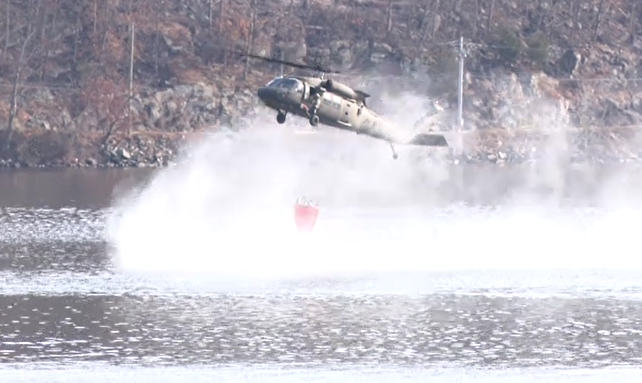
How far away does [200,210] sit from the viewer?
3295 inches

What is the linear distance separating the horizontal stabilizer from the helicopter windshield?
737 cm

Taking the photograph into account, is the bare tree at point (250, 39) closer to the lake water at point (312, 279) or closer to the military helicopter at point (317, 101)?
the lake water at point (312, 279)

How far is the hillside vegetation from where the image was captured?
118 meters

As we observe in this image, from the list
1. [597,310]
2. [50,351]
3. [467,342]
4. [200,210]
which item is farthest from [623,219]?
[50,351]

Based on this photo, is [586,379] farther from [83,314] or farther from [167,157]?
[167,157]

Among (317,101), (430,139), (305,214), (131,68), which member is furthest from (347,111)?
(131,68)

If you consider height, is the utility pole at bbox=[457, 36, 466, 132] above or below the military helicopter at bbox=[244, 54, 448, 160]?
above

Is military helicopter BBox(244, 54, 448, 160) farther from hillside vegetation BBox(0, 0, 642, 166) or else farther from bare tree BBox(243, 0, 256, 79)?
bare tree BBox(243, 0, 256, 79)

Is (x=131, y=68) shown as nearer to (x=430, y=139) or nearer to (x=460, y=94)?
(x=460, y=94)

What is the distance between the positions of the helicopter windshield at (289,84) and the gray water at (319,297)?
7.19m

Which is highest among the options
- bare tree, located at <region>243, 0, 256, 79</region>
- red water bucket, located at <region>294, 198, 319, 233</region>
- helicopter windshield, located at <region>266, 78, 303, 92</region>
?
bare tree, located at <region>243, 0, 256, 79</region>

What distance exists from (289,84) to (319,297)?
7.40 meters

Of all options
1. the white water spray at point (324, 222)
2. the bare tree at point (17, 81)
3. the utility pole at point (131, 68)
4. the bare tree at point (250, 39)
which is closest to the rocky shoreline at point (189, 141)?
the bare tree at point (17, 81)

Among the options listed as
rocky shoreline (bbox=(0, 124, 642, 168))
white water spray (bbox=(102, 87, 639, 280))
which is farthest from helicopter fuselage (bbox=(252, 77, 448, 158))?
rocky shoreline (bbox=(0, 124, 642, 168))
